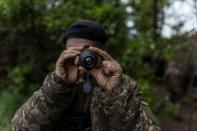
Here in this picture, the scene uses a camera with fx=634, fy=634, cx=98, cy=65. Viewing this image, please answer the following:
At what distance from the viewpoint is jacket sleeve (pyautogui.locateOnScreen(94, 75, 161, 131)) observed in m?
3.17

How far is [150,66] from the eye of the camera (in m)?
6.93

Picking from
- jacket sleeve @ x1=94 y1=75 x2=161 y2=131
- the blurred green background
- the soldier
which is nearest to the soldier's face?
the soldier

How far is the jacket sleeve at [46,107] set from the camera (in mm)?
3180

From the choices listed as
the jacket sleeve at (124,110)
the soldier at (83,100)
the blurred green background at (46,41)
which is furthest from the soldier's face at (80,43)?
the blurred green background at (46,41)

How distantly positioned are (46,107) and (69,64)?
25 cm

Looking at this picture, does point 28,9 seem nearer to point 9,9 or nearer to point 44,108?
point 9,9

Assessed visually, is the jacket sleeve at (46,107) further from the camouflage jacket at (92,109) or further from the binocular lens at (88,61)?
the binocular lens at (88,61)

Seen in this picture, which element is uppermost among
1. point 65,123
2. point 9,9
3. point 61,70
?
point 9,9

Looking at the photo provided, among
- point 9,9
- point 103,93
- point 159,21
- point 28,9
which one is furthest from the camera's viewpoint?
point 159,21

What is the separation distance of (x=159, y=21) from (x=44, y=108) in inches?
179

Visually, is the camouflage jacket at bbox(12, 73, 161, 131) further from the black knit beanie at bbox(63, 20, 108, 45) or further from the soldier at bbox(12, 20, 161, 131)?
the black knit beanie at bbox(63, 20, 108, 45)

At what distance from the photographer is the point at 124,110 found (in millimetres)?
3188

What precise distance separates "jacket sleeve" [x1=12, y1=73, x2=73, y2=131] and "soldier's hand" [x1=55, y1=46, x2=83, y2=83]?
32mm

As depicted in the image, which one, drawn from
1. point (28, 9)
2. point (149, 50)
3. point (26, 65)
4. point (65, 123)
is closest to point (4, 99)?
point (26, 65)
